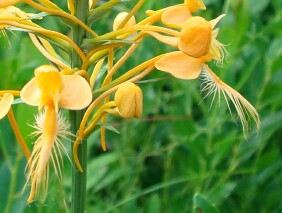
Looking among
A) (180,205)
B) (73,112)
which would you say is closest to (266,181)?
(180,205)

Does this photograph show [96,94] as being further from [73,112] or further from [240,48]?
[240,48]

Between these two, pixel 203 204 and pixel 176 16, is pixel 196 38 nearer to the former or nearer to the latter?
pixel 176 16

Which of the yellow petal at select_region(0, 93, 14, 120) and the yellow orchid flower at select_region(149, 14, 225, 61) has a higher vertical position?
the yellow orchid flower at select_region(149, 14, 225, 61)

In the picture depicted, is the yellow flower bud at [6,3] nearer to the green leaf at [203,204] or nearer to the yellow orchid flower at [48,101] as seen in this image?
the yellow orchid flower at [48,101]

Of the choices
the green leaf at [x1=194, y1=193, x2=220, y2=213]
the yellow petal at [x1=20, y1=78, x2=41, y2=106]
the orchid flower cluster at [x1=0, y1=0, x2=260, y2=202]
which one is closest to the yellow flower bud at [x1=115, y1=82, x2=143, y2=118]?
the orchid flower cluster at [x1=0, y1=0, x2=260, y2=202]

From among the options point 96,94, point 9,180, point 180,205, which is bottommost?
point 180,205

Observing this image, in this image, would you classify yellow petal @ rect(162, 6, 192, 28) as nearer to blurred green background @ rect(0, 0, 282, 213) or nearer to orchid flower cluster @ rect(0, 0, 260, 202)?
orchid flower cluster @ rect(0, 0, 260, 202)

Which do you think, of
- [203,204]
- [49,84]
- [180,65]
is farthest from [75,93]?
[203,204]
